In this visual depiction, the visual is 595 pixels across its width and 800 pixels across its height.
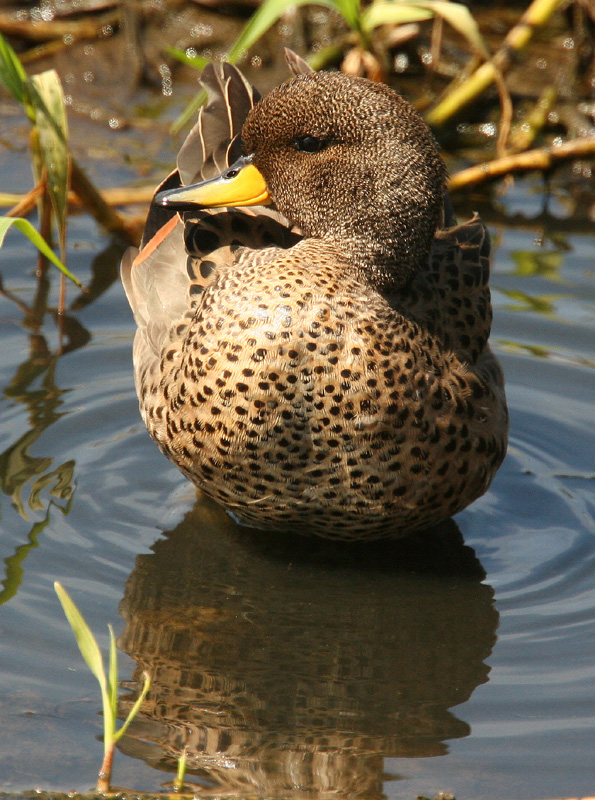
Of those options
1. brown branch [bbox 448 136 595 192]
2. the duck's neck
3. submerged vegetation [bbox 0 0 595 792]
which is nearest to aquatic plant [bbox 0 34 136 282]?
submerged vegetation [bbox 0 0 595 792]

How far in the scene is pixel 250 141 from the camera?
3738 mm

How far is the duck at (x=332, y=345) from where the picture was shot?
3.45 m

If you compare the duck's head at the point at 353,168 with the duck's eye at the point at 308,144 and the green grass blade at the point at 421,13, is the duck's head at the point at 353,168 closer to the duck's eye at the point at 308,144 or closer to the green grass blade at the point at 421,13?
the duck's eye at the point at 308,144

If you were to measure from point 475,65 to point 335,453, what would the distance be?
12.6 feet

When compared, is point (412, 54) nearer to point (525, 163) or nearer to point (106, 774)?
point (525, 163)

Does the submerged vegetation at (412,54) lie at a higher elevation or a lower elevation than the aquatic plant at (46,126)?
higher

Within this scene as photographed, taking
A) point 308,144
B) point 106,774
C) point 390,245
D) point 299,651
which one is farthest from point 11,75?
point 106,774

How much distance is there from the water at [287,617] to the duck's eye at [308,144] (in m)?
1.35

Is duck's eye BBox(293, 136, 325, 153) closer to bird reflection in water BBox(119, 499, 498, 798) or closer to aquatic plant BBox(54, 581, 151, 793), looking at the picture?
bird reflection in water BBox(119, 499, 498, 798)

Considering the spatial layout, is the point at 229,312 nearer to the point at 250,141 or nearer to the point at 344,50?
the point at 250,141

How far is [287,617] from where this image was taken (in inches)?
142

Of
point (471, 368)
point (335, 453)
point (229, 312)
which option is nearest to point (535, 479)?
point (471, 368)

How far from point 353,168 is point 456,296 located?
0.62 meters

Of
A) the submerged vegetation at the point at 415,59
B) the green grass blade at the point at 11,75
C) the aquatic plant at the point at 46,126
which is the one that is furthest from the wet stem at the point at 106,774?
the submerged vegetation at the point at 415,59
